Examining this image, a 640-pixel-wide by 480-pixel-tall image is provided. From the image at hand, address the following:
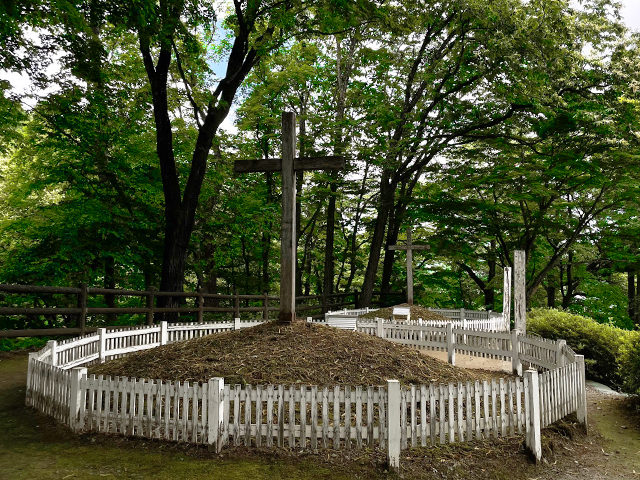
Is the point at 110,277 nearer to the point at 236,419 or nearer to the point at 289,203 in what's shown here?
the point at 289,203

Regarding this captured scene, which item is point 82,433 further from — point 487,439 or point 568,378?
point 568,378

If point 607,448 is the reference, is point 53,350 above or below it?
above

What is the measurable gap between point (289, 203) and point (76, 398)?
4205 millimetres

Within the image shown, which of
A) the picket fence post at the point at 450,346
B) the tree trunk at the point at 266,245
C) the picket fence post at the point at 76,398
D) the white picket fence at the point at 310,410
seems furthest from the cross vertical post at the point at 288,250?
the tree trunk at the point at 266,245

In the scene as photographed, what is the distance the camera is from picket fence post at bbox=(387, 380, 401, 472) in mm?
4445

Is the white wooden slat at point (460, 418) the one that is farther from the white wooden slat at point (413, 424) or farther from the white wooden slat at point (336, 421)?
the white wooden slat at point (336, 421)

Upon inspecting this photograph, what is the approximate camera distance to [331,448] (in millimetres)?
4785

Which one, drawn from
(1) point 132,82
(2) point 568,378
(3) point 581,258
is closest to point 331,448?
(2) point 568,378

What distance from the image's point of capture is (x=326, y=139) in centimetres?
2223

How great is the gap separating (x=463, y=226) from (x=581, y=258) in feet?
24.1

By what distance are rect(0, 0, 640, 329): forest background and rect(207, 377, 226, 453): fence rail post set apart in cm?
675

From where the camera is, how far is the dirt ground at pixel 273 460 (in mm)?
4328

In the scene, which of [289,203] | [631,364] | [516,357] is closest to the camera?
[289,203]

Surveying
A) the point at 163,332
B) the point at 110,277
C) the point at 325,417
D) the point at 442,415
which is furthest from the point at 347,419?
the point at 110,277
